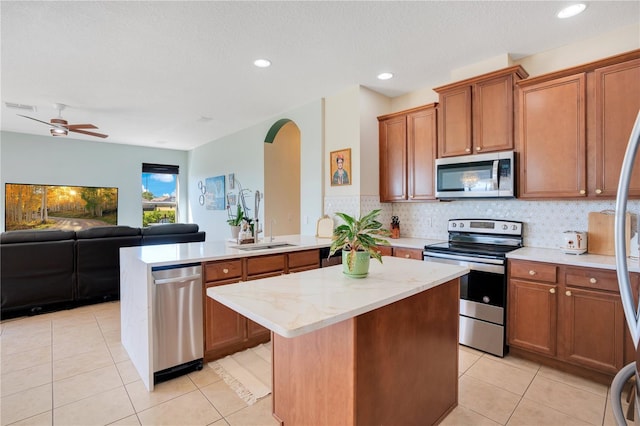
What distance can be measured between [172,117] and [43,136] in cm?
341

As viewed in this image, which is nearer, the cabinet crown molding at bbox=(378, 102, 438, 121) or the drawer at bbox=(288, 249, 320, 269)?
the drawer at bbox=(288, 249, 320, 269)

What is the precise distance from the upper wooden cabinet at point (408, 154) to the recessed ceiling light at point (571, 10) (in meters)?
1.29

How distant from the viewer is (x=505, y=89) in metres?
2.95

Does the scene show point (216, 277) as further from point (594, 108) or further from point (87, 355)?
point (594, 108)

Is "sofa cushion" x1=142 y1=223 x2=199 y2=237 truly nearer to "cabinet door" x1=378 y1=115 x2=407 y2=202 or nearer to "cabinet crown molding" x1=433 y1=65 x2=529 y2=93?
"cabinet door" x1=378 y1=115 x2=407 y2=202

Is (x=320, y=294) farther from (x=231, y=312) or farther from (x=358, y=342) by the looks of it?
(x=231, y=312)

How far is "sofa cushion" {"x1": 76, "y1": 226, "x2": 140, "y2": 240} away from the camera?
397 cm

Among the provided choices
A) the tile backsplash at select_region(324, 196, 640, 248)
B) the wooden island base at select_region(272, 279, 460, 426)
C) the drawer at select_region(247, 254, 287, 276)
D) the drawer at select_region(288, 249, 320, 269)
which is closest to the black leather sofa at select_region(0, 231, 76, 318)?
the drawer at select_region(247, 254, 287, 276)

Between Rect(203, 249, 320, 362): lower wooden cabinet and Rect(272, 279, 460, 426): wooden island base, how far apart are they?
1.03 m

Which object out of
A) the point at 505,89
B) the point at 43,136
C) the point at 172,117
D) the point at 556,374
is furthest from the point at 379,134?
the point at 43,136

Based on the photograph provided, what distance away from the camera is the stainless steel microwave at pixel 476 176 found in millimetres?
2934

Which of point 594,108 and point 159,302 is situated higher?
point 594,108

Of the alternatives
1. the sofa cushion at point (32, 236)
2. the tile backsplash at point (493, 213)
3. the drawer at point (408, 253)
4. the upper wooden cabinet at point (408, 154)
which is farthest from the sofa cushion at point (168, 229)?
the drawer at point (408, 253)

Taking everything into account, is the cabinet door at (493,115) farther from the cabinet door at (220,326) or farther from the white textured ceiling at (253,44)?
the cabinet door at (220,326)
